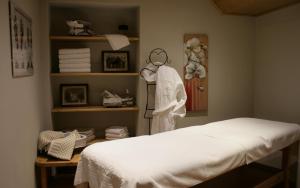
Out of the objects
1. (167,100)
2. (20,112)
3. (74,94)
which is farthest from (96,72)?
(20,112)

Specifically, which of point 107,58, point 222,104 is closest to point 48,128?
point 107,58

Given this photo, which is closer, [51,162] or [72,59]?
[51,162]

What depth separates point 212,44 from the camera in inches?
135

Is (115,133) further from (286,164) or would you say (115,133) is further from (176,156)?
(286,164)

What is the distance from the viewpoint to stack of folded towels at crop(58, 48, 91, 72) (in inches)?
118

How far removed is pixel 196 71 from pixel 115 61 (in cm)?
100

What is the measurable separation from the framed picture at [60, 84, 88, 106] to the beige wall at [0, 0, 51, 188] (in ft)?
0.93

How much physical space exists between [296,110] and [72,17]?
2843 millimetres

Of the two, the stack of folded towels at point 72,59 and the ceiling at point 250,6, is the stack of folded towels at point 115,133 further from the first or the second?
the ceiling at point 250,6

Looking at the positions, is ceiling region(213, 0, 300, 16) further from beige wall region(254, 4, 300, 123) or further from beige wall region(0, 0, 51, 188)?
beige wall region(0, 0, 51, 188)

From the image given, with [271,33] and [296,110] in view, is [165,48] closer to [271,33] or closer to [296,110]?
[271,33]

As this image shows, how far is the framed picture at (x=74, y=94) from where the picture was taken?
3.20 meters

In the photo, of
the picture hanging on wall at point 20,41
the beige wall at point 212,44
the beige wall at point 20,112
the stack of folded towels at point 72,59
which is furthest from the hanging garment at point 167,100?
the picture hanging on wall at point 20,41

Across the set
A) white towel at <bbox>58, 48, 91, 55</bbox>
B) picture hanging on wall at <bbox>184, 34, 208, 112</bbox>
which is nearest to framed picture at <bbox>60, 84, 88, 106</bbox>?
white towel at <bbox>58, 48, 91, 55</bbox>
